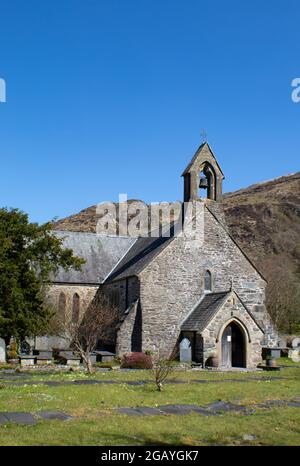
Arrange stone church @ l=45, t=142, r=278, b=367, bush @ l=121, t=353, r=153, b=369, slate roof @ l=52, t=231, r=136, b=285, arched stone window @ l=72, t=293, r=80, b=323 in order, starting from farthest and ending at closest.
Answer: slate roof @ l=52, t=231, r=136, b=285, arched stone window @ l=72, t=293, r=80, b=323, stone church @ l=45, t=142, r=278, b=367, bush @ l=121, t=353, r=153, b=369

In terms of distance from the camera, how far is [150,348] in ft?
108

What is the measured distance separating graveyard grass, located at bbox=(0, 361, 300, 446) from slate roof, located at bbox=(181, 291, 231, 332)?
9937 millimetres

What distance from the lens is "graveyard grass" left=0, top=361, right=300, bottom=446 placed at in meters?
10.3

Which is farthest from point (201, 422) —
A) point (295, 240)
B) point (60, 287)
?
point (295, 240)

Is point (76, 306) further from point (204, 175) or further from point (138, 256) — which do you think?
point (204, 175)

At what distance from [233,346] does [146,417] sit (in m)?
21.1

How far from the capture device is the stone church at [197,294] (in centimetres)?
3195

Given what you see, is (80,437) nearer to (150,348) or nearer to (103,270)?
(150,348)

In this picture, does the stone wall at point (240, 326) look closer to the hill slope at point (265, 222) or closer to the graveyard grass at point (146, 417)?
the graveyard grass at point (146, 417)

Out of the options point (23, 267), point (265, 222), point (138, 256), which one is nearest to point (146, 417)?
point (23, 267)

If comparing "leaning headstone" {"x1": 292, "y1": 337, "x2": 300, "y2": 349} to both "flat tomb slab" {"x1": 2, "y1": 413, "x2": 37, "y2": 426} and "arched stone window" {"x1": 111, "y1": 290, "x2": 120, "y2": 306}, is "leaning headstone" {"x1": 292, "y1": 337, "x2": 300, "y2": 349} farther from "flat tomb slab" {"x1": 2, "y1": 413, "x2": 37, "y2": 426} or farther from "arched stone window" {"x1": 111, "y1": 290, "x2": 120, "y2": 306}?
"flat tomb slab" {"x1": 2, "y1": 413, "x2": 37, "y2": 426}

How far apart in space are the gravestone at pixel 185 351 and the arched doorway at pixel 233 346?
7.43ft

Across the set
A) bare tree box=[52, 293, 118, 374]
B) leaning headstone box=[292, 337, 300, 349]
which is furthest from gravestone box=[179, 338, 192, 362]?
leaning headstone box=[292, 337, 300, 349]
